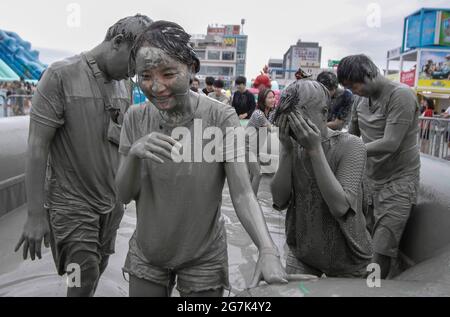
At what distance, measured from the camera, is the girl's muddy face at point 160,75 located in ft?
4.66

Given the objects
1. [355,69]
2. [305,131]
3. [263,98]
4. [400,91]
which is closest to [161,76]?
[305,131]

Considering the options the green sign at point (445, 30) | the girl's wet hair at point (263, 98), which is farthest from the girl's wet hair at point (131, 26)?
the green sign at point (445, 30)

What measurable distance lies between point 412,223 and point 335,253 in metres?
1.50

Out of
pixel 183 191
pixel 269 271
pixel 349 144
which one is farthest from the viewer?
pixel 349 144

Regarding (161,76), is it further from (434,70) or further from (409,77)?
(409,77)

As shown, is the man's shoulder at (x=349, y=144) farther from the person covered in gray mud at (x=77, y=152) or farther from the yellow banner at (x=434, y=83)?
the yellow banner at (x=434, y=83)

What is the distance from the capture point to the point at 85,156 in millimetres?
2271

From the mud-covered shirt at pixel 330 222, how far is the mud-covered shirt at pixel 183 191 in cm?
51

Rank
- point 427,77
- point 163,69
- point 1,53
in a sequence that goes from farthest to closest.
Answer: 1. point 1,53
2. point 427,77
3. point 163,69

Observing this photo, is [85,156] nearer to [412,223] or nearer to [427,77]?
[412,223]

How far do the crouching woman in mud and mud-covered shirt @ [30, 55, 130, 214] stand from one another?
2.10 ft

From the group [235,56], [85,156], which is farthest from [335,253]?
[235,56]

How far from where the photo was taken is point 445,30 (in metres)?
21.9

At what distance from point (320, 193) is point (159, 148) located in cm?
90
